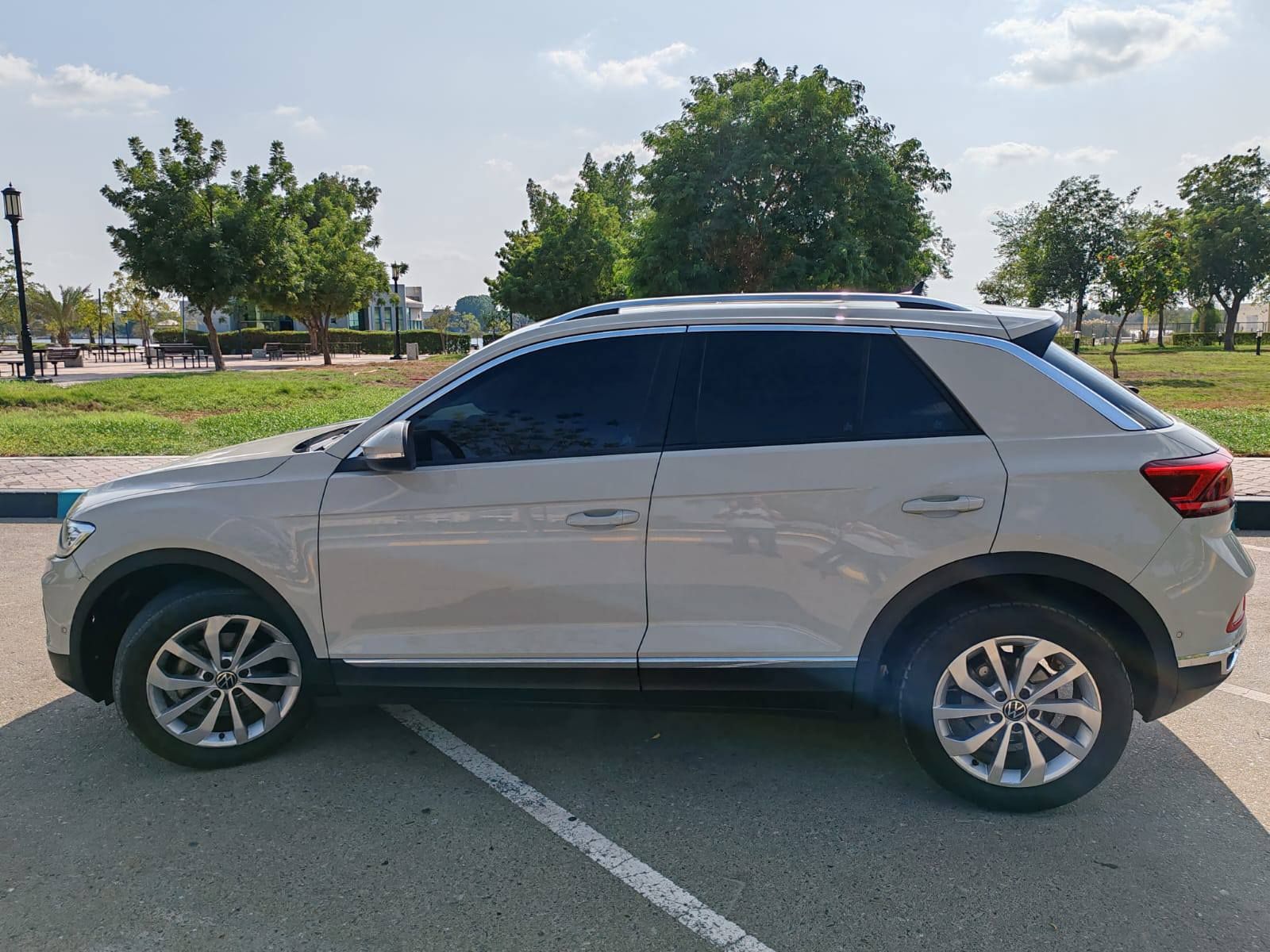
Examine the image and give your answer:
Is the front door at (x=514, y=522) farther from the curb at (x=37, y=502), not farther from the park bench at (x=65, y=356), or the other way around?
the park bench at (x=65, y=356)

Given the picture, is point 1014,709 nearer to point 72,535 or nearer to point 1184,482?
point 1184,482

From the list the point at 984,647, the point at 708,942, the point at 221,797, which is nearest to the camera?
the point at 708,942

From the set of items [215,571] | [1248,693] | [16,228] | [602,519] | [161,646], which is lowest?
[1248,693]

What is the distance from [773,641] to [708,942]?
1.04 m

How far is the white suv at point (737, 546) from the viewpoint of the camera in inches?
124

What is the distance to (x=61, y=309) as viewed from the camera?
69000 mm

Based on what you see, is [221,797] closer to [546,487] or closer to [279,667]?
[279,667]

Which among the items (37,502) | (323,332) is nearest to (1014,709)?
(37,502)

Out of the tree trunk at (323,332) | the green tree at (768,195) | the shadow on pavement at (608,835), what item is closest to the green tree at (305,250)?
the tree trunk at (323,332)

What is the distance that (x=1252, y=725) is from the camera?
13.3 ft

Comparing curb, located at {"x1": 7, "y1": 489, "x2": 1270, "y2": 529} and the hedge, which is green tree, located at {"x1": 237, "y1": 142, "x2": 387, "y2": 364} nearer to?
the hedge

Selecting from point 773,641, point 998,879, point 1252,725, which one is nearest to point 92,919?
point 773,641

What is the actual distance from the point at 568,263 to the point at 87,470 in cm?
3494

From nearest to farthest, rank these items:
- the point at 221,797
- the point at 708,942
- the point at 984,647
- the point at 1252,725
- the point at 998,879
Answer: the point at 708,942
the point at 998,879
the point at 984,647
the point at 221,797
the point at 1252,725
